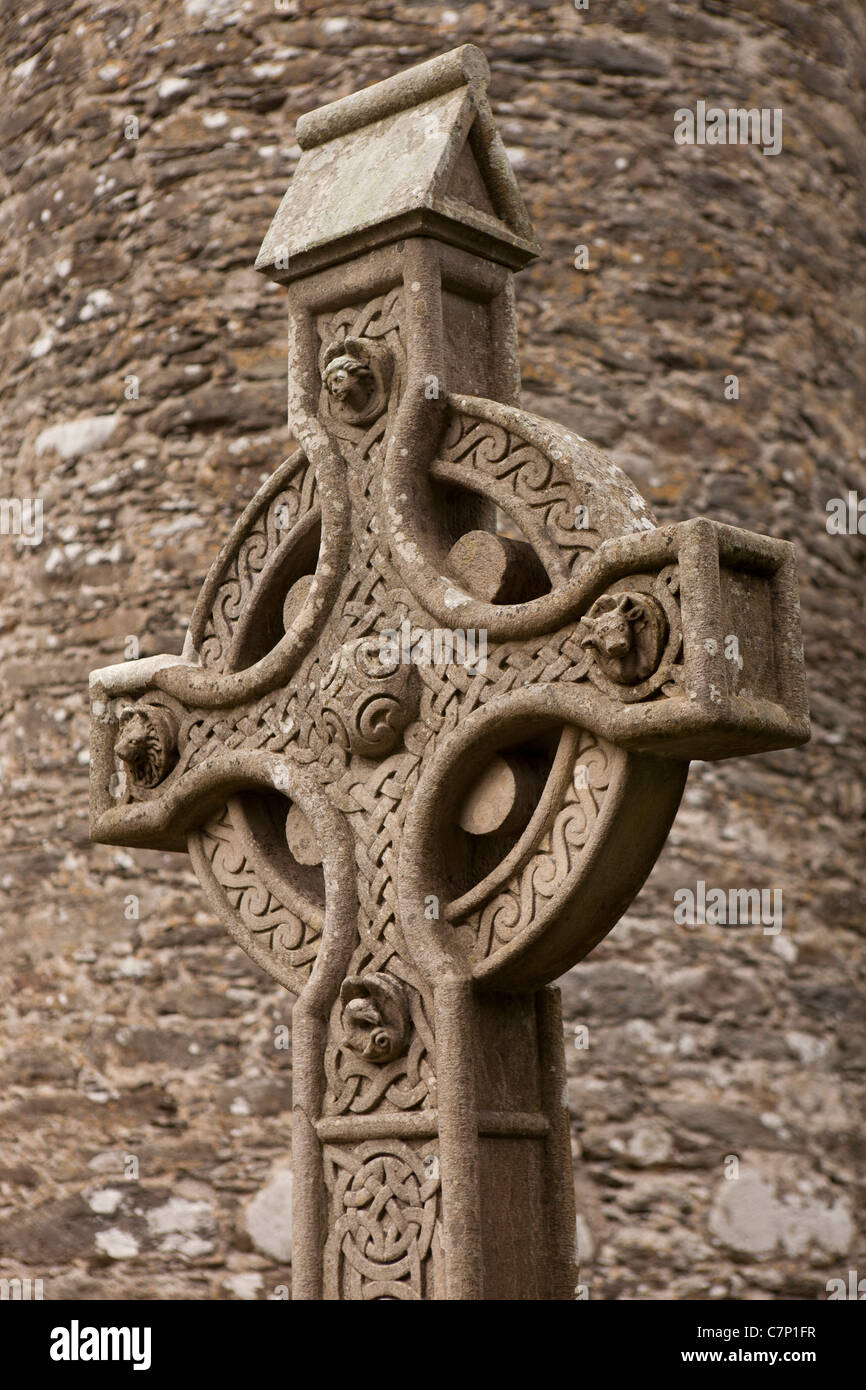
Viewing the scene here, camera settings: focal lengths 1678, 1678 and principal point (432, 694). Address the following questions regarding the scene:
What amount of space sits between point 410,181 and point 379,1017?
4.36 feet

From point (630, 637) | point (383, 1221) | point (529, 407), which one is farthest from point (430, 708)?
point (529, 407)

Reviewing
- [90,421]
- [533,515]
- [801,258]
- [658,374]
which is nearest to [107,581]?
[90,421]

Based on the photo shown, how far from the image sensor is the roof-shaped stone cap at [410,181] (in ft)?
8.95

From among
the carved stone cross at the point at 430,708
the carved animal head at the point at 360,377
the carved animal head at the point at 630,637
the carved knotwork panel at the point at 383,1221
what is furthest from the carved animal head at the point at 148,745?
the carved animal head at the point at 630,637

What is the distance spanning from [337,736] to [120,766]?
22.8 inches

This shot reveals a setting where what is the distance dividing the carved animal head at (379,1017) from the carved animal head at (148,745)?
65 centimetres

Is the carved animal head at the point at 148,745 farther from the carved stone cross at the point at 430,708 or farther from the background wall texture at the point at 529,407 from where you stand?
the background wall texture at the point at 529,407

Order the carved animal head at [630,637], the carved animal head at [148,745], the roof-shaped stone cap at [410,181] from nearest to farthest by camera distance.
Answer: the carved animal head at [630,637], the roof-shaped stone cap at [410,181], the carved animal head at [148,745]

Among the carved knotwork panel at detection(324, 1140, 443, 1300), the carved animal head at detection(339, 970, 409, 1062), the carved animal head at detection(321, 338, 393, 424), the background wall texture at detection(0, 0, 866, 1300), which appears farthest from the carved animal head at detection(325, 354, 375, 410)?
the background wall texture at detection(0, 0, 866, 1300)

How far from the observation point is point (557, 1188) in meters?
2.50

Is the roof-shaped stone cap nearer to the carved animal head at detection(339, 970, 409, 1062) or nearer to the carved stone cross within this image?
the carved stone cross

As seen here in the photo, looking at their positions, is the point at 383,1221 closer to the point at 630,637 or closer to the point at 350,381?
the point at 630,637

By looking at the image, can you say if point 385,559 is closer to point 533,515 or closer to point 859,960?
point 533,515

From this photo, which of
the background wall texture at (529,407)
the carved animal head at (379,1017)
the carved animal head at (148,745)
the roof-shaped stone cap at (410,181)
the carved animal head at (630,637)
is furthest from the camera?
the background wall texture at (529,407)
